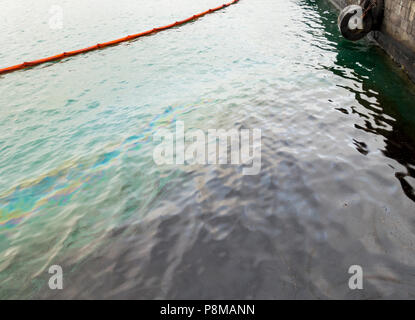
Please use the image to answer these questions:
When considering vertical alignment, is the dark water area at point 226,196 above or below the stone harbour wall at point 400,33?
below

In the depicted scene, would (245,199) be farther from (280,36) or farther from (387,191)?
(280,36)

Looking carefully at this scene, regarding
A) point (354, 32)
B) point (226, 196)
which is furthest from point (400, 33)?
point (226, 196)

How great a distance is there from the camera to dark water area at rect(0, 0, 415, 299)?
378cm

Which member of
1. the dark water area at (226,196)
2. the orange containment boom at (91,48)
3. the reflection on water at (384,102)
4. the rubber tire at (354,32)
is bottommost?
the dark water area at (226,196)

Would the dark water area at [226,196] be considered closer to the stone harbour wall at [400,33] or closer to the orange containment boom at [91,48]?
the stone harbour wall at [400,33]

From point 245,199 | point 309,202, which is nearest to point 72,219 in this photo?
point 245,199

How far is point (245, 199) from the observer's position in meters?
5.01

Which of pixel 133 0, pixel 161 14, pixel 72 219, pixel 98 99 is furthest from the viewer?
pixel 133 0

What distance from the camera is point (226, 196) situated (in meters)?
5.12

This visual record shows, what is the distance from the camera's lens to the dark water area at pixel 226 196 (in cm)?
378

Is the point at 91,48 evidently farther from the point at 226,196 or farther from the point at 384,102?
the point at 384,102

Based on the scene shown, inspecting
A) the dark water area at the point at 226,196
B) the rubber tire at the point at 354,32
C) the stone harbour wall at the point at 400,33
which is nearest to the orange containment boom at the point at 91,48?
the dark water area at the point at 226,196

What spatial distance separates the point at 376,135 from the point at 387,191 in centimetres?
204

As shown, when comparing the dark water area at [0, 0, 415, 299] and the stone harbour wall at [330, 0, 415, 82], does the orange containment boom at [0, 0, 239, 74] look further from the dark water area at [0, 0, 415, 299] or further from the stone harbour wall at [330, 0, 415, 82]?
the stone harbour wall at [330, 0, 415, 82]
